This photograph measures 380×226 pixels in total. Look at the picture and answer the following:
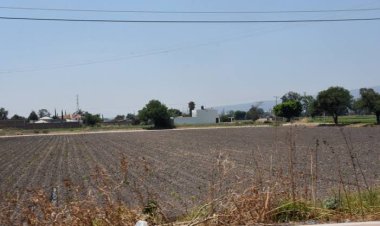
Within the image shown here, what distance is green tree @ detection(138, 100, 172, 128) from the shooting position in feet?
471

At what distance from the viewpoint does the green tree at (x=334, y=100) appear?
115375 mm

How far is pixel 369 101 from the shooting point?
111m

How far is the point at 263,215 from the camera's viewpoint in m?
6.48

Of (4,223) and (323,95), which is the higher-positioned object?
(323,95)

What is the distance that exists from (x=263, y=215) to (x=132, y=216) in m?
1.64

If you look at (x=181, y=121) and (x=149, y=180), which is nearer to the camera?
(x=149, y=180)

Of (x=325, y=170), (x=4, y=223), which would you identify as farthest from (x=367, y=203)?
(x=325, y=170)

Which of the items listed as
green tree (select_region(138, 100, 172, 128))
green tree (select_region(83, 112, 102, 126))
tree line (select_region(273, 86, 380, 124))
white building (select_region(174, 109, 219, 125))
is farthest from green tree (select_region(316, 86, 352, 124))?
green tree (select_region(83, 112, 102, 126))

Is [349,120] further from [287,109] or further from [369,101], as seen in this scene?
[287,109]

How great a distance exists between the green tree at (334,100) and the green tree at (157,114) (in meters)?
44.0

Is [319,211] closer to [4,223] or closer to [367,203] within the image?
[367,203]

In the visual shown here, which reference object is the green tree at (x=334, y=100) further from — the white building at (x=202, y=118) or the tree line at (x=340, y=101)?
the white building at (x=202, y=118)

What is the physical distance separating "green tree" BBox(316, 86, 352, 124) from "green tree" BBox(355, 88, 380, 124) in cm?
271

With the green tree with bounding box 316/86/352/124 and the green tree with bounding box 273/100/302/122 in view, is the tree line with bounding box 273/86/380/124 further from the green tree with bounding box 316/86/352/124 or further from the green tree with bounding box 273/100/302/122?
the green tree with bounding box 273/100/302/122
